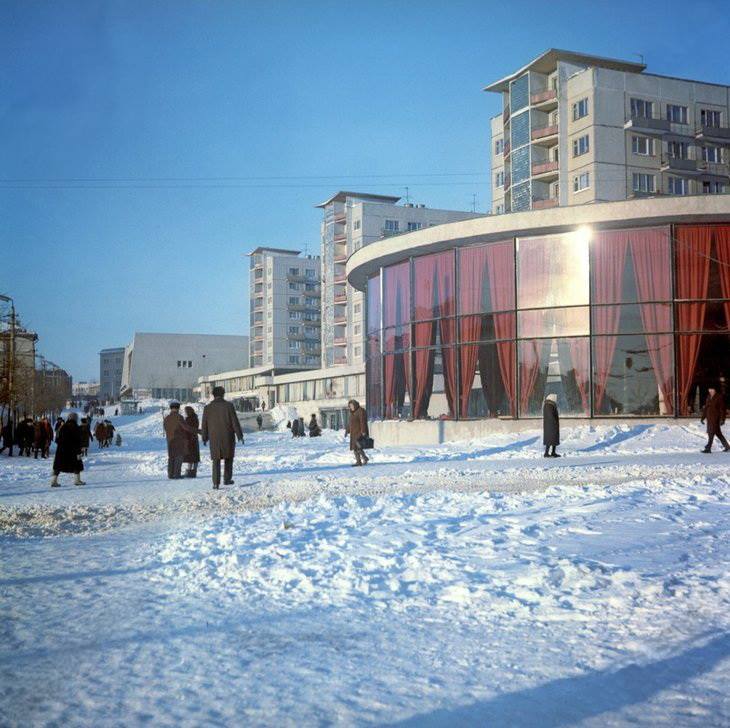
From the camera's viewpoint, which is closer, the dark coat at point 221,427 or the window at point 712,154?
the dark coat at point 221,427

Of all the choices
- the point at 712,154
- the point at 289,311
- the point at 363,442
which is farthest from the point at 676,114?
the point at 289,311

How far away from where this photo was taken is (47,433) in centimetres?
2945

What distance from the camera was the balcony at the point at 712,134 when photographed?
5812cm

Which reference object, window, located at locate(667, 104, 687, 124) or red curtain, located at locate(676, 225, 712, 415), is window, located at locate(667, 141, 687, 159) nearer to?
window, located at locate(667, 104, 687, 124)

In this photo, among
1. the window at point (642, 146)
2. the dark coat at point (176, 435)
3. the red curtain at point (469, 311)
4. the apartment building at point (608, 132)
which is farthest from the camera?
the window at point (642, 146)

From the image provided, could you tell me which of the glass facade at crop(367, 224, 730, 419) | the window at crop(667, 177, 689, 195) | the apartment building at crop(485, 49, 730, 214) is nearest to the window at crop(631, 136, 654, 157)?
the apartment building at crop(485, 49, 730, 214)

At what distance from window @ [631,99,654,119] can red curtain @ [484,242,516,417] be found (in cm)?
3560

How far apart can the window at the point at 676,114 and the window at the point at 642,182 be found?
441 centimetres

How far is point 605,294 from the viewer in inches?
986

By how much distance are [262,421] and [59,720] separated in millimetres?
59531

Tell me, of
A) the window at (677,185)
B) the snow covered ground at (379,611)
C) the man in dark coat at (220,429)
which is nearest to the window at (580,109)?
the window at (677,185)

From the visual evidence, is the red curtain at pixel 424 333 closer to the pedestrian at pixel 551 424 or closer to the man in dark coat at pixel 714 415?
the pedestrian at pixel 551 424

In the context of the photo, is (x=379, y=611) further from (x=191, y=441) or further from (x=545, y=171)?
(x=545, y=171)

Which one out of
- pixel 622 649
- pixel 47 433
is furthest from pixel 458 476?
pixel 47 433
